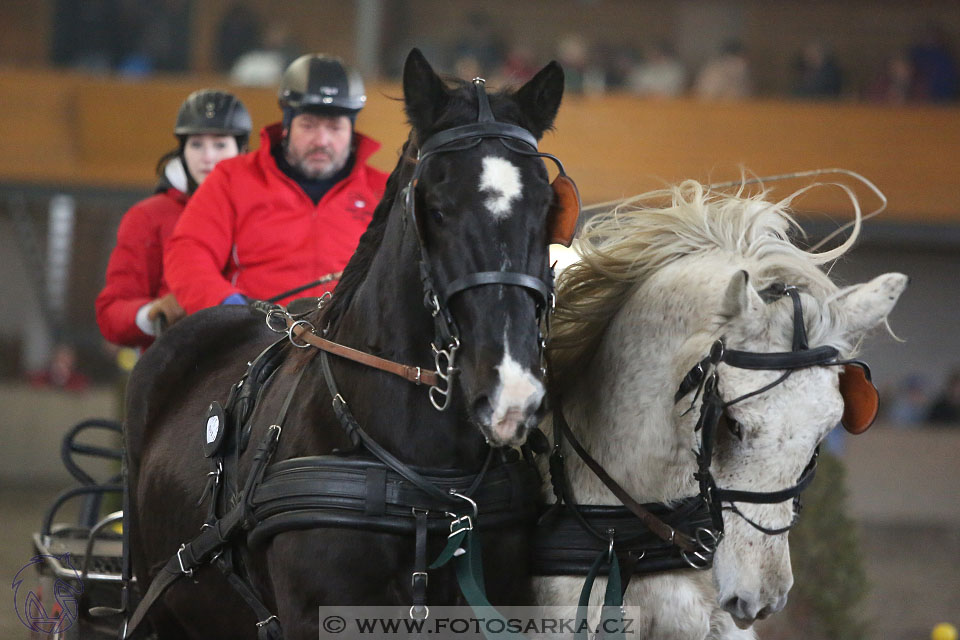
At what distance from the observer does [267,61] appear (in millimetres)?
12359

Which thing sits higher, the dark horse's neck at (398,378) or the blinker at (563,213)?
the blinker at (563,213)

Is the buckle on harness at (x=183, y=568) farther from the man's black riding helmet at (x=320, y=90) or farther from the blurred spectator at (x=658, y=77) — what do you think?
the blurred spectator at (x=658, y=77)

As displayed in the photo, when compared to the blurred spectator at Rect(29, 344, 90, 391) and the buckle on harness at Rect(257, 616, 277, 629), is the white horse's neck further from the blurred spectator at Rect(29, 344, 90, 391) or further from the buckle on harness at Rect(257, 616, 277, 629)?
the blurred spectator at Rect(29, 344, 90, 391)

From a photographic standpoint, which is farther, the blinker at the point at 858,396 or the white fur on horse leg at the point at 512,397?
the blinker at the point at 858,396

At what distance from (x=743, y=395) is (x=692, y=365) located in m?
0.17

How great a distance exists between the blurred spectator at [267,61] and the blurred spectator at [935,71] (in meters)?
6.77

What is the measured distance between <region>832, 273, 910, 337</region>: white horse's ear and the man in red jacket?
5.82 ft

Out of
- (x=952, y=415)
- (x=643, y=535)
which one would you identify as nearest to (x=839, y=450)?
(x=952, y=415)

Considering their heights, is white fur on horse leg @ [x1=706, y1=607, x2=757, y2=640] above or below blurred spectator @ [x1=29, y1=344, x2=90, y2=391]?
above

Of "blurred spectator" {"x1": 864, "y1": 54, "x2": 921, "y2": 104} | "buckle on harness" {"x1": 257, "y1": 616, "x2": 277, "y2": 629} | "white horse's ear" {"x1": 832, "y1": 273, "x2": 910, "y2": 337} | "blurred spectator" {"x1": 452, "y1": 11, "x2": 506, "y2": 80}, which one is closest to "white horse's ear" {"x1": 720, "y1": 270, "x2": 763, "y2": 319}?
"white horse's ear" {"x1": 832, "y1": 273, "x2": 910, "y2": 337}

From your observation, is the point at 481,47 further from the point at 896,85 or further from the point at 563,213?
the point at 563,213

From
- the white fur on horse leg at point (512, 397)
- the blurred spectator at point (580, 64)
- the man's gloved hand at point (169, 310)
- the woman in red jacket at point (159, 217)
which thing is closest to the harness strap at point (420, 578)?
the white fur on horse leg at point (512, 397)

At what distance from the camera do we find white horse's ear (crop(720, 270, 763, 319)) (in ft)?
7.68

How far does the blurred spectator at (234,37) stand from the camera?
12.8 meters
